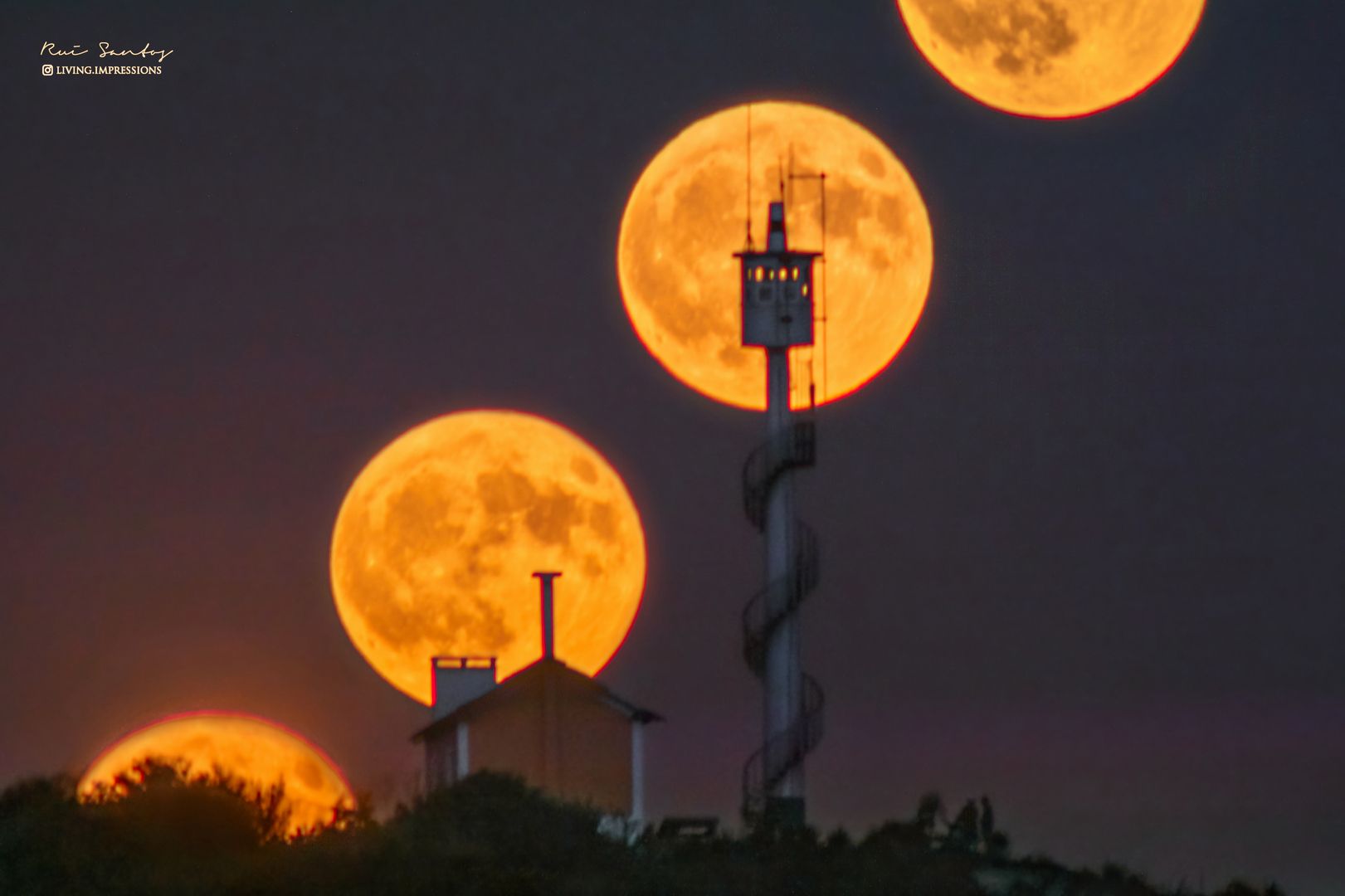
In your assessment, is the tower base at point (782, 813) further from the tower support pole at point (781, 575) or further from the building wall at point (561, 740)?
the building wall at point (561, 740)

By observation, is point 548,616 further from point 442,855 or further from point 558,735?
point 442,855

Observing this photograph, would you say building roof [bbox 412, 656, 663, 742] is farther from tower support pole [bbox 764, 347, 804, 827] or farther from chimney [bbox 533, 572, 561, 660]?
tower support pole [bbox 764, 347, 804, 827]

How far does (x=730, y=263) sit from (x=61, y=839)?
22875 mm

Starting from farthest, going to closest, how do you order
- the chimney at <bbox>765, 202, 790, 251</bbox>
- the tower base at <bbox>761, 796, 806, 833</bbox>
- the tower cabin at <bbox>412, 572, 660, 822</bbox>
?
the chimney at <bbox>765, 202, 790, 251</bbox>, the tower base at <bbox>761, 796, 806, 833</bbox>, the tower cabin at <bbox>412, 572, 660, 822</bbox>

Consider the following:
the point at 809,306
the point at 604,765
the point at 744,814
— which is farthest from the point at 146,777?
the point at 809,306

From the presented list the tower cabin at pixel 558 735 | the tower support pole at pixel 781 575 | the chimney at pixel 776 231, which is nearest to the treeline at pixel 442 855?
the tower cabin at pixel 558 735

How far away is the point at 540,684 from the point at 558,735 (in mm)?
831

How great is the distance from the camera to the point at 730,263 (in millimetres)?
70812

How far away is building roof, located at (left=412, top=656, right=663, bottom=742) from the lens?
57.9 m

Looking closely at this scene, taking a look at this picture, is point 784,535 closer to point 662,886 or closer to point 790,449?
point 790,449

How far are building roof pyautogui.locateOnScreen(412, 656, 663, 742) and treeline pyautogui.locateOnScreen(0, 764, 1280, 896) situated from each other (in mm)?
3116

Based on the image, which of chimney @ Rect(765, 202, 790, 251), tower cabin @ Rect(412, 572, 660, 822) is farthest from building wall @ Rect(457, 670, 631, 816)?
chimney @ Rect(765, 202, 790, 251)

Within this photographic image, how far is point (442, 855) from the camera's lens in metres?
49.2

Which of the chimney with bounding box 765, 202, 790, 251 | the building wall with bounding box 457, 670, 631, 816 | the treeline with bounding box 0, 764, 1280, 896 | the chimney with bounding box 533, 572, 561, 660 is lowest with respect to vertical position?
the treeline with bounding box 0, 764, 1280, 896
